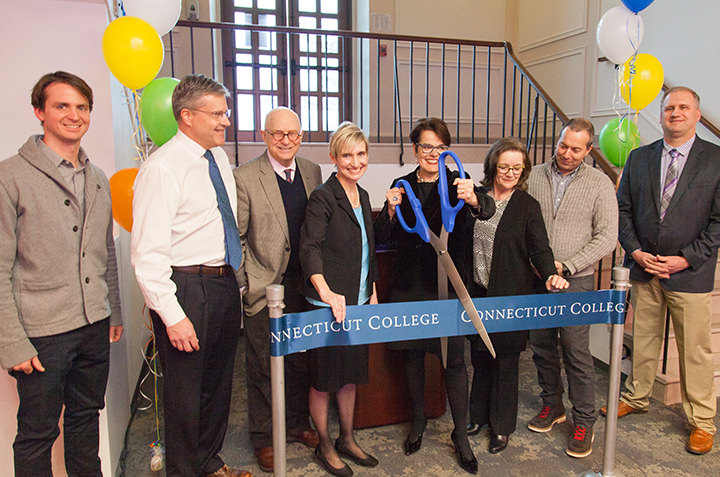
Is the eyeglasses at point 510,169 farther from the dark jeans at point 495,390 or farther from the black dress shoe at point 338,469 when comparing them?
the black dress shoe at point 338,469

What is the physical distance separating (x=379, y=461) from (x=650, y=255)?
156 centimetres

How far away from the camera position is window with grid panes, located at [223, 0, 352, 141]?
227 inches

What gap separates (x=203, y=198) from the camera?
5.65 feet

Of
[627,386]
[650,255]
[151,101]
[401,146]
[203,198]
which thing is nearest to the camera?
[203,198]

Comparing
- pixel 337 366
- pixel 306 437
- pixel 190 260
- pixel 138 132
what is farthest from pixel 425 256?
pixel 138 132

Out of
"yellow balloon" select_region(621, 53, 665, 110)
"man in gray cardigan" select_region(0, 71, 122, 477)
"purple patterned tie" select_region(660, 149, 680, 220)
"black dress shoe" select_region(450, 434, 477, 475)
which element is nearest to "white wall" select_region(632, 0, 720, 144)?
"yellow balloon" select_region(621, 53, 665, 110)

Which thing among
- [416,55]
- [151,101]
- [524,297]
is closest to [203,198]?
[151,101]

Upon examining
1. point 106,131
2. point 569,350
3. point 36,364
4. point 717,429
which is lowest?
point 717,429

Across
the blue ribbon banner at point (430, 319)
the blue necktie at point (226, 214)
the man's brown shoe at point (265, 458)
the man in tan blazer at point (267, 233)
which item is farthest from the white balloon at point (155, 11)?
the man's brown shoe at point (265, 458)

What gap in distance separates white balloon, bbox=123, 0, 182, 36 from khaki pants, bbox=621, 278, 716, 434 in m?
2.49

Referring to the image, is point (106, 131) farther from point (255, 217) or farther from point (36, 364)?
point (36, 364)

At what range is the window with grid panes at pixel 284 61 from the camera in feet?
18.9

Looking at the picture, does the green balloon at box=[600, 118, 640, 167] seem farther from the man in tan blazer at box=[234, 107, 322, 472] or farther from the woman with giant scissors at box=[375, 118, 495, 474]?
the man in tan blazer at box=[234, 107, 322, 472]

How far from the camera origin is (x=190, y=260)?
1.72m
